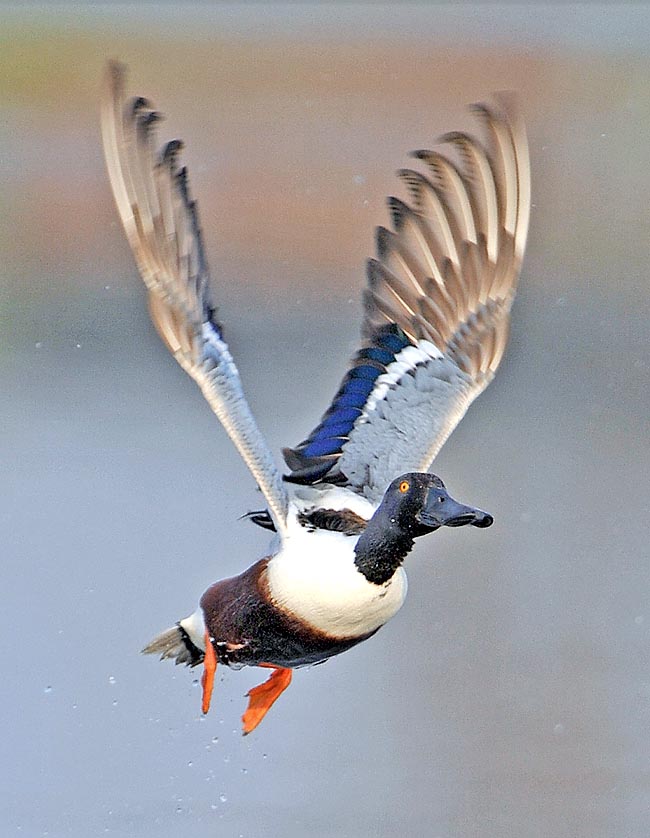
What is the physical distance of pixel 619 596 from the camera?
5.62m

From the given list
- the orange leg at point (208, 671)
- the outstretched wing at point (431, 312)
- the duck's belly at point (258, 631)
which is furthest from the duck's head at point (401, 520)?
the orange leg at point (208, 671)

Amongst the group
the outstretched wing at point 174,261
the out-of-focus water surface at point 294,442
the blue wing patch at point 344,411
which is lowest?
the out-of-focus water surface at point 294,442

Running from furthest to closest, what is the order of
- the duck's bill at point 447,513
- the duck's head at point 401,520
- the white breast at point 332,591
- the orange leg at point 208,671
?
the orange leg at point 208,671 < the white breast at point 332,591 < the duck's head at point 401,520 < the duck's bill at point 447,513

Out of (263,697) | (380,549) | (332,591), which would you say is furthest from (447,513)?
(263,697)

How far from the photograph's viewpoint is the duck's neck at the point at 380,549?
333 centimetres

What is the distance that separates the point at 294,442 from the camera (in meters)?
6.44

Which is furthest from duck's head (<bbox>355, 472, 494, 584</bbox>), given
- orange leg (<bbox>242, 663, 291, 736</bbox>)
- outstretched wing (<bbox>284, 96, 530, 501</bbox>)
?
orange leg (<bbox>242, 663, 291, 736</bbox>)

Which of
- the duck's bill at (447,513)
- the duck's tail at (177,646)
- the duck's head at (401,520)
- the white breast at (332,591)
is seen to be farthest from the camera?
the duck's tail at (177,646)

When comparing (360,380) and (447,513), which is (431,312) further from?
(447,513)

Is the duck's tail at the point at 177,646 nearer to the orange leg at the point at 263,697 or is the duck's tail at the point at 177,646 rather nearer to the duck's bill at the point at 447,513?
the orange leg at the point at 263,697

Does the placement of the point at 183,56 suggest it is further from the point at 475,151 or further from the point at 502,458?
the point at 475,151

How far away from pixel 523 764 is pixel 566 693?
18.6 inches

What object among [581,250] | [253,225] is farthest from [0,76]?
[581,250]

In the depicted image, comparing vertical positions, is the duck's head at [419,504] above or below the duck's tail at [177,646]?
above
